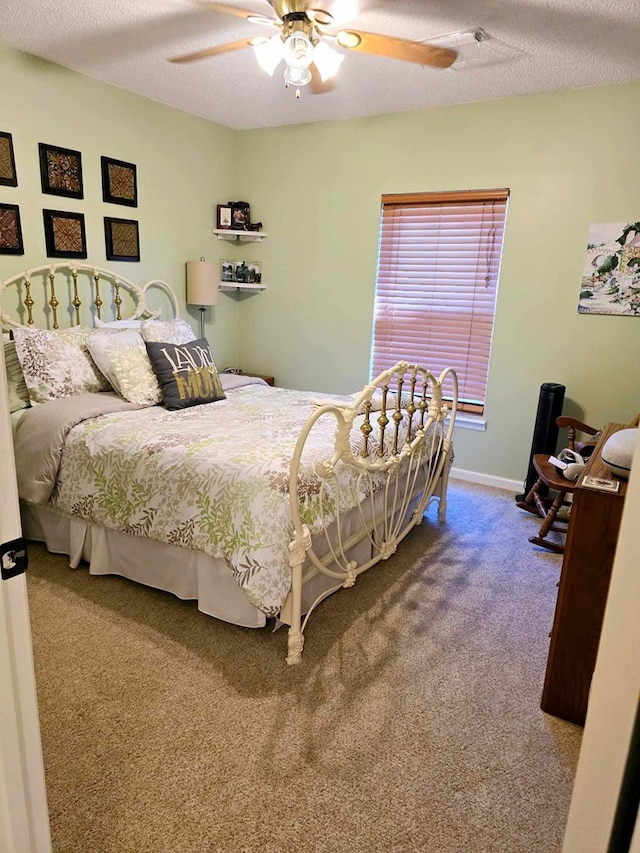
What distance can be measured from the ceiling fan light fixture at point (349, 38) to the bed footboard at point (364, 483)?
1.39 metres

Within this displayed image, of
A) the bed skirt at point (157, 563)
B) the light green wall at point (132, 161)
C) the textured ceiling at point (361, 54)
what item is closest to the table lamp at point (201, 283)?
the light green wall at point (132, 161)


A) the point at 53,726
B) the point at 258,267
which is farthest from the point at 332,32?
the point at 53,726

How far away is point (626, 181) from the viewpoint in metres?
3.28

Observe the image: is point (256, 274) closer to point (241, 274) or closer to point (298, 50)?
point (241, 274)

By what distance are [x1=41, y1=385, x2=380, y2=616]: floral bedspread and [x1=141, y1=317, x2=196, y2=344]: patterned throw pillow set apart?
68cm

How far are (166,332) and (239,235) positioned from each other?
5.23ft

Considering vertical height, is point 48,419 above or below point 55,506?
above

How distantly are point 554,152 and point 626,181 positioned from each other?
0.48 meters

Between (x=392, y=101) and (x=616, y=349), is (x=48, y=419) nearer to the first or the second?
(x=392, y=101)

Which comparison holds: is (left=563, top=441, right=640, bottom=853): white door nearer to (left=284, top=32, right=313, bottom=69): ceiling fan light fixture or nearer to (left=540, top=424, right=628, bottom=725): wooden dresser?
(left=540, top=424, right=628, bottom=725): wooden dresser

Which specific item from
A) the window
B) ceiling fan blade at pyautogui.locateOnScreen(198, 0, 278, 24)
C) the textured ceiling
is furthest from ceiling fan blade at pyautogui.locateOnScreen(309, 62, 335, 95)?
ceiling fan blade at pyautogui.locateOnScreen(198, 0, 278, 24)

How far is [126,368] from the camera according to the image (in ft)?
9.84

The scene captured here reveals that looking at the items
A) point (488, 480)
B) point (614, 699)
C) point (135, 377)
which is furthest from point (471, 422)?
point (614, 699)

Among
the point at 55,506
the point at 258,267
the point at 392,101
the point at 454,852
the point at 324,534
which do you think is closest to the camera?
the point at 454,852
